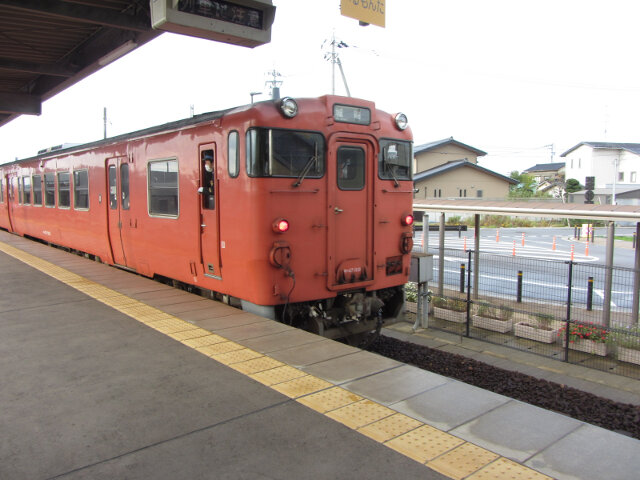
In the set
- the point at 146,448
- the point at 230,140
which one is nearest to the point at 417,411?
the point at 146,448

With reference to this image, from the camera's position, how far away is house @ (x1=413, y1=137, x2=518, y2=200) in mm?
41531

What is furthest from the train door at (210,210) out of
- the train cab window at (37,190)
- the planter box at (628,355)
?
the train cab window at (37,190)

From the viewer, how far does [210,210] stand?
20.9ft

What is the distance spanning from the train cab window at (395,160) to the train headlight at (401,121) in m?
0.20

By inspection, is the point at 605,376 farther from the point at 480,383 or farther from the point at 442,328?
the point at 442,328

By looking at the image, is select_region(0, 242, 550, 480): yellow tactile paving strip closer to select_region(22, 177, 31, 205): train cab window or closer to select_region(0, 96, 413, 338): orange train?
select_region(0, 96, 413, 338): orange train

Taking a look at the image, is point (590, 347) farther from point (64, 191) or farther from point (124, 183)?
point (64, 191)

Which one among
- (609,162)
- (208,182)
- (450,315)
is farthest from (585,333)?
(609,162)

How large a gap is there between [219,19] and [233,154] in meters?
1.56

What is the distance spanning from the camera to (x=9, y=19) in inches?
282

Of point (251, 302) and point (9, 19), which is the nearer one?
point (251, 302)

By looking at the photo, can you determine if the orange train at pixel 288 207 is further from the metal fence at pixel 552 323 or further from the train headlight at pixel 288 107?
the metal fence at pixel 552 323

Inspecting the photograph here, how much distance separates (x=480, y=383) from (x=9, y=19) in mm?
8341

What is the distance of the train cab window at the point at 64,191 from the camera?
11.7 meters
